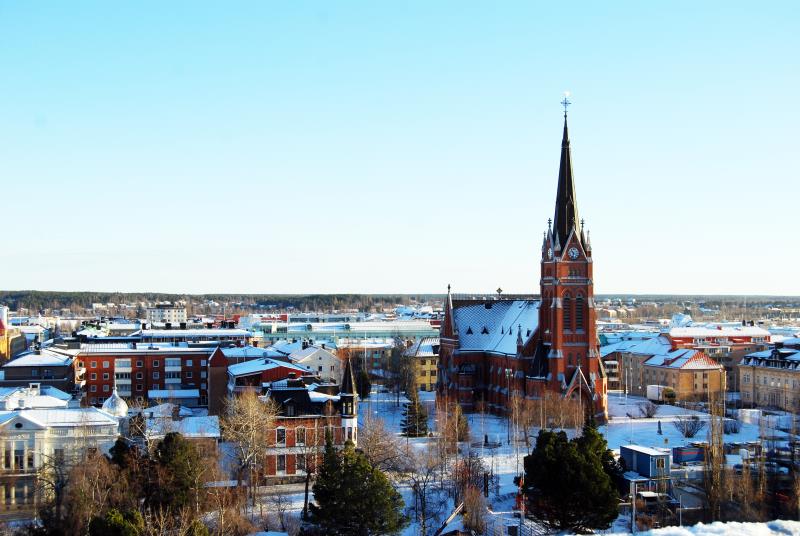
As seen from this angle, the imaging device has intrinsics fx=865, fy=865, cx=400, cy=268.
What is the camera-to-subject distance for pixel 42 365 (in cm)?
9388

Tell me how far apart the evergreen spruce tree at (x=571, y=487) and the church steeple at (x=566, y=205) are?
122 ft

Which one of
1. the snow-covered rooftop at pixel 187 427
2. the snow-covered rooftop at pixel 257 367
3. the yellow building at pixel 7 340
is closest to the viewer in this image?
the snow-covered rooftop at pixel 187 427

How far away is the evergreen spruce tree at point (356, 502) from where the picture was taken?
40625 millimetres

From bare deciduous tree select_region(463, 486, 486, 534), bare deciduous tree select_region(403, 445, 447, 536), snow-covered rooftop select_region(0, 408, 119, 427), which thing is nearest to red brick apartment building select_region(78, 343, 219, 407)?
snow-covered rooftop select_region(0, 408, 119, 427)

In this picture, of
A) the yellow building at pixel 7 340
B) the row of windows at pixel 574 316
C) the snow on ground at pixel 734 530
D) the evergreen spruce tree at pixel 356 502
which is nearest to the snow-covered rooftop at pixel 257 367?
the row of windows at pixel 574 316

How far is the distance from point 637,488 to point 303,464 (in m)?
21.4

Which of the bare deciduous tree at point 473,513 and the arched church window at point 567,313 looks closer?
the bare deciduous tree at point 473,513

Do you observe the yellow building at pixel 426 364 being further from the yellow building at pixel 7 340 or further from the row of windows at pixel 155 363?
the yellow building at pixel 7 340

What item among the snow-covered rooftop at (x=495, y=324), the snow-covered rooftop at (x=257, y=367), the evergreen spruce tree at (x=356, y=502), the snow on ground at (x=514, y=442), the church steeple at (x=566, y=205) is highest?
the church steeple at (x=566, y=205)

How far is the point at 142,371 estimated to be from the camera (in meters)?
99.2

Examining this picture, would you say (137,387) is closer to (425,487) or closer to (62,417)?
(62,417)

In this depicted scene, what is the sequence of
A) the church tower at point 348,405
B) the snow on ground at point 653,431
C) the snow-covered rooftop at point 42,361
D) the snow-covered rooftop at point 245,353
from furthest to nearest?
the snow-covered rooftop at point 42,361
the snow-covered rooftop at point 245,353
the snow on ground at point 653,431
the church tower at point 348,405

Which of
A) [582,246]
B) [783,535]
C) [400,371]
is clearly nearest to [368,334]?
[400,371]

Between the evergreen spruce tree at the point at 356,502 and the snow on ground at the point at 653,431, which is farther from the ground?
the evergreen spruce tree at the point at 356,502
